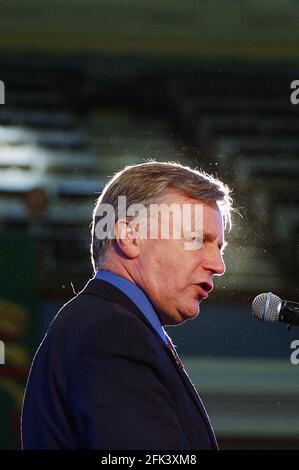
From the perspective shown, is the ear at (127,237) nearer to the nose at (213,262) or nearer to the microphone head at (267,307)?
the nose at (213,262)

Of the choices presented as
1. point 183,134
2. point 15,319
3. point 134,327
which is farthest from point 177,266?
point 183,134

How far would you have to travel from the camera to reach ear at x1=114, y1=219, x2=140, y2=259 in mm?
1361

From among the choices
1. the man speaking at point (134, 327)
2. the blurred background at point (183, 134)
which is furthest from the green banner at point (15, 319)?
the man speaking at point (134, 327)

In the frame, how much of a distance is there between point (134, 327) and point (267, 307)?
1.21ft

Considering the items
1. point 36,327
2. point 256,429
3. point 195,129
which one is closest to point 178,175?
point 36,327

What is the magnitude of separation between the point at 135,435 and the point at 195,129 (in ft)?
9.11

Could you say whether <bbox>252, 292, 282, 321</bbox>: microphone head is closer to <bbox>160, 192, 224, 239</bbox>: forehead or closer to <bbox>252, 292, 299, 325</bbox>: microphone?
<bbox>252, 292, 299, 325</bbox>: microphone

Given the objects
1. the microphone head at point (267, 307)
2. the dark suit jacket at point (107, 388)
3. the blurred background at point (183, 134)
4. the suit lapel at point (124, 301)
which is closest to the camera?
the dark suit jacket at point (107, 388)

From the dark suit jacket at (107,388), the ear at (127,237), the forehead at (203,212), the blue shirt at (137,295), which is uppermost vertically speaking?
the forehead at (203,212)

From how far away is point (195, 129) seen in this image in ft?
12.6

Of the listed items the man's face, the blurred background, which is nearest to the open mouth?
the man's face

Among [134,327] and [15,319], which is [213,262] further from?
[15,319]

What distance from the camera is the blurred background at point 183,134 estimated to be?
382 centimetres

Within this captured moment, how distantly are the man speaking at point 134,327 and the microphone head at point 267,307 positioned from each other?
0.16 meters
